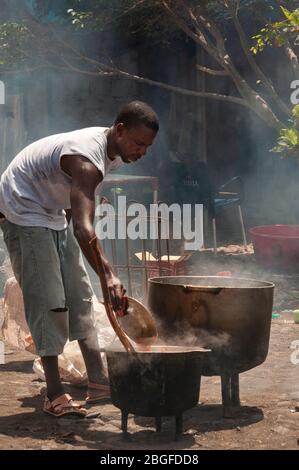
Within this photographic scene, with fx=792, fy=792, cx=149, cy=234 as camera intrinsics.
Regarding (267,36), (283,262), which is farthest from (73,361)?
(283,262)

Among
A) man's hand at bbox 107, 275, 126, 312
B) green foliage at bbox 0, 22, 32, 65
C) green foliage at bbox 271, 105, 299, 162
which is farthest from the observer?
green foliage at bbox 0, 22, 32, 65

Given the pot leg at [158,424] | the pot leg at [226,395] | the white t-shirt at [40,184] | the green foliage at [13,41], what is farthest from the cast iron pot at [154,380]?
the green foliage at [13,41]

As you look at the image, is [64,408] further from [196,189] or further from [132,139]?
[196,189]

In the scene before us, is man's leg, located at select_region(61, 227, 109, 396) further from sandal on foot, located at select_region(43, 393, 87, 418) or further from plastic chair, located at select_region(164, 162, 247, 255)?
plastic chair, located at select_region(164, 162, 247, 255)

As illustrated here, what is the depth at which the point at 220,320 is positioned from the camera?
14.5 feet

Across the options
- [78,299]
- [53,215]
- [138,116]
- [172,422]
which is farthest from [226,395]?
[138,116]

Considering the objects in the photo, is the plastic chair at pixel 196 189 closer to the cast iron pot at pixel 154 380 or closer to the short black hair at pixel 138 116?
the short black hair at pixel 138 116

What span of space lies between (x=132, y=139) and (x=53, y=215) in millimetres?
694

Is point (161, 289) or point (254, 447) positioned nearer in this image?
point (254, 447)

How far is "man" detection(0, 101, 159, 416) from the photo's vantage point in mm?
4219

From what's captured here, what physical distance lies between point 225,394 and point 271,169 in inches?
376

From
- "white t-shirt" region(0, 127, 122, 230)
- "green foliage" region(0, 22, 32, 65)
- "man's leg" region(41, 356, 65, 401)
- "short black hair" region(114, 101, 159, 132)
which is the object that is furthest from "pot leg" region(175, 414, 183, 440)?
"green foliage" region(0, 22, 32, 65)

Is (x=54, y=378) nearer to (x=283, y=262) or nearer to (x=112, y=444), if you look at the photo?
(x=112, y=444)
